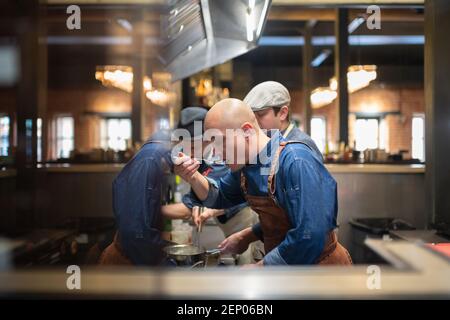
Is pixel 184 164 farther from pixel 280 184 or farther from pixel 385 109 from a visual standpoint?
pixel 385 109

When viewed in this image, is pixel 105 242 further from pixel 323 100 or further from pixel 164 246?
pixel 323 100

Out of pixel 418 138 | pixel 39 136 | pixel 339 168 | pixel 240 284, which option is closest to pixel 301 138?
pixel 339 168

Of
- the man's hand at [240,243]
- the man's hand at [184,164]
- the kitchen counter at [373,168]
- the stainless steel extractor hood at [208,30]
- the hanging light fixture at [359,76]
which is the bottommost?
the man's hand at [240,243]

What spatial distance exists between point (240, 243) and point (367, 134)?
22.8 inches

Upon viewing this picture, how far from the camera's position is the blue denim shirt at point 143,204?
100cm

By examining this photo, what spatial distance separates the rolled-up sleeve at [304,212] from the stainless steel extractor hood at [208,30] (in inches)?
22.3

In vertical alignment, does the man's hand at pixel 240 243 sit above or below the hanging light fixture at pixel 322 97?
below

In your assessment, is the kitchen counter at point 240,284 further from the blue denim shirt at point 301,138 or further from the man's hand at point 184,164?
the blue denim shirt at point 301,138

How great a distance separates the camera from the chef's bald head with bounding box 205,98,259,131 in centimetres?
97

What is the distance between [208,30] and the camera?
5.17 feet

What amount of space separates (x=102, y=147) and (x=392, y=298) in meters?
0.84

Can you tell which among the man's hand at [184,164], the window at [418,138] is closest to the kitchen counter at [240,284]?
the man's hand at [184,164]

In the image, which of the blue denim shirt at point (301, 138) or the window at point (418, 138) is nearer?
the blue denim shirt at point (301, 138)

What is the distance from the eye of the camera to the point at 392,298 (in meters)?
0.79
